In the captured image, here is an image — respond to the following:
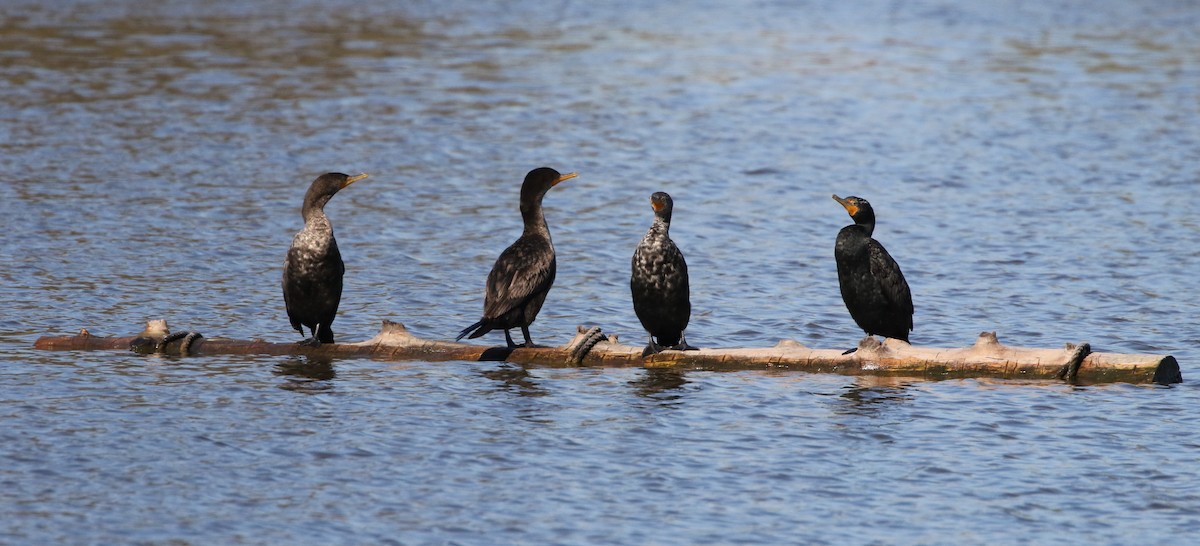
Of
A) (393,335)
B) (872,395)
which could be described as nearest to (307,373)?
(393,335)

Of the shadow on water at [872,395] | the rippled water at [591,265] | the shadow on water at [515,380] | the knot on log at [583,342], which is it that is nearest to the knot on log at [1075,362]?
the rippled water at [591,265]

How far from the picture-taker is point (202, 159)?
2117cm

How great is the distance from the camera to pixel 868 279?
11234 mm

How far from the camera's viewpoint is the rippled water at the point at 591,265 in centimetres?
875

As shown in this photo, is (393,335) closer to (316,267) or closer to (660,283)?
(316,267)

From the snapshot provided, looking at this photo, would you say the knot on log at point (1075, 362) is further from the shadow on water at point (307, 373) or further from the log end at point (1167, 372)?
the shadow on water at point (307, 373)

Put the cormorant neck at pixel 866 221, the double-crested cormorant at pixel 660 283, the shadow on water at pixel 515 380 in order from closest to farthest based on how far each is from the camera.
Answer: the shadow on water at pixel 515 380
the double-crested cormorant at pixel 660 283
the cormorant neck at pixel 866 221

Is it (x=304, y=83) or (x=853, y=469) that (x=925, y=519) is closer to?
(x=853, y=469)

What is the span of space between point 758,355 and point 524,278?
167 centimetres

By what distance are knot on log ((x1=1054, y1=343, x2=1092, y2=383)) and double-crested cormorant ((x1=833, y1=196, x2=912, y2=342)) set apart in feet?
4.04

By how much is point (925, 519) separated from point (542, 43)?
25779 millimetres

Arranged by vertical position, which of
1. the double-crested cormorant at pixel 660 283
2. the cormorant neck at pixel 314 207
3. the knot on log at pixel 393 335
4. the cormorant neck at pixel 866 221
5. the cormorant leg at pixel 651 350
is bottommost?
the cormorant leg at pixel 651 350

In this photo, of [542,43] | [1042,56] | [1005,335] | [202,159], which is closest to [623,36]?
[542,43]

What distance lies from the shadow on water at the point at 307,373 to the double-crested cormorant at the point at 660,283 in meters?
2.14
